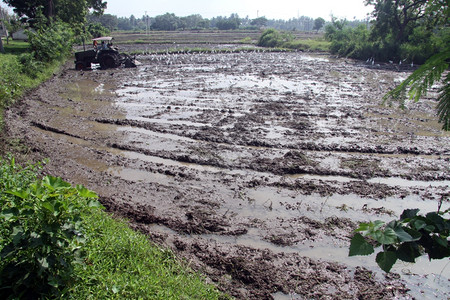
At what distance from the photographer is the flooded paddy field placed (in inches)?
191

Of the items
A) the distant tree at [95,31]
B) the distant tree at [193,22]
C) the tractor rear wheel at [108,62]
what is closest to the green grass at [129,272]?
the tractor rear wheel at [108,62]

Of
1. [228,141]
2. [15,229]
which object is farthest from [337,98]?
[15,229]

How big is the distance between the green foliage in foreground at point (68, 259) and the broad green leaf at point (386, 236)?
2.65 meters

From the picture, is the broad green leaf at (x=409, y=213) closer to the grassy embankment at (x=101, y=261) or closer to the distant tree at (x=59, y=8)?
the grassy embankment at (x=101, y=261)

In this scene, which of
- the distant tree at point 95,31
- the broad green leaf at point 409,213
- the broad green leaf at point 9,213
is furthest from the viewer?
the distant tree at point 95,31

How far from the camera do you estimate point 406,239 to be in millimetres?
1500

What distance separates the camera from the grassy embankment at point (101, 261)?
3.13 m

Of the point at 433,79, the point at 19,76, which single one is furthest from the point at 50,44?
the point at 433,79

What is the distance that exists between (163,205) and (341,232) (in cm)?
345

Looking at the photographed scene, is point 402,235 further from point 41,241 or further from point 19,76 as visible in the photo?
point 19,76

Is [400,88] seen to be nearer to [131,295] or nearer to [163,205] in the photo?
[131,295]

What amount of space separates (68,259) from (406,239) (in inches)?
126

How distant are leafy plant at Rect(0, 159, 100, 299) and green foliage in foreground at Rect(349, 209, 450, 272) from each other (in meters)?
2.60

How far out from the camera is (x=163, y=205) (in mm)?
6551
